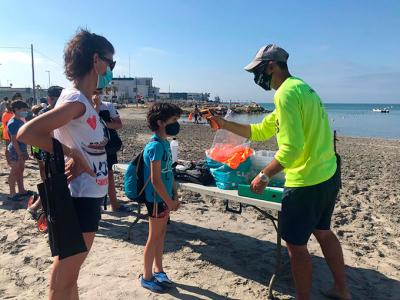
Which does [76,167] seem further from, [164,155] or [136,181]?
[136,181]

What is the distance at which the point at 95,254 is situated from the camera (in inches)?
171

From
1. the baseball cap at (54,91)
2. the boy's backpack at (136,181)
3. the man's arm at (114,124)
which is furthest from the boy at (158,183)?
the baseball cap at (54,91)

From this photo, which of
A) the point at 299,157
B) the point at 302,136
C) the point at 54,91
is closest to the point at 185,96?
the point at 54,91

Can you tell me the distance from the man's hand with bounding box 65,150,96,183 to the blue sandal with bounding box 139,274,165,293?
175 centimetres

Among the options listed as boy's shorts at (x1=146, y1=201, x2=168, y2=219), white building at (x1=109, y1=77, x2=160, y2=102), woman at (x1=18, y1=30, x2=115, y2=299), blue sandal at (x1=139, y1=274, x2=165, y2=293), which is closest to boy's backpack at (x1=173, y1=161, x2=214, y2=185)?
boy's shorts at (x1=146, y1=201, x2=168, y2=219)

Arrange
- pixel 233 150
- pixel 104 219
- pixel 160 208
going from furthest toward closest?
1. pixel 104 219
2. pixel 233 150
3. pixel 160 208

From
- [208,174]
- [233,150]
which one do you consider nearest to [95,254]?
[208,174]

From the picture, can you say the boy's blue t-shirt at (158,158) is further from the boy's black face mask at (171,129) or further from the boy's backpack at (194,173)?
the boy's backpack at (194,173)

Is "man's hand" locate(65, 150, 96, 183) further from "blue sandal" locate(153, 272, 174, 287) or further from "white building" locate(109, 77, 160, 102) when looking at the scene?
"white building" locate(109, 77, 160, 102)

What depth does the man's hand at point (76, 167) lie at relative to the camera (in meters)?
2.20

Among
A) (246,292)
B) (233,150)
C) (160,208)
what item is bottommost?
(246,292)

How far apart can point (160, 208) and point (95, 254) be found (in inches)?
53.3

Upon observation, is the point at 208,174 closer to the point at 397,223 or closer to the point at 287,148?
the point at 287,148

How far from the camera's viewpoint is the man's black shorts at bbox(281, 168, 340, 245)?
2959mm
